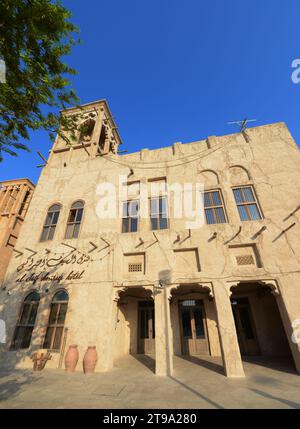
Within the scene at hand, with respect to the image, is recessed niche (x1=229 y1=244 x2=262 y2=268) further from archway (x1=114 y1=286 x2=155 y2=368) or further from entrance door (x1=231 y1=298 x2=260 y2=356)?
archway (x1=114 y1=286 x2=155 y2=368)

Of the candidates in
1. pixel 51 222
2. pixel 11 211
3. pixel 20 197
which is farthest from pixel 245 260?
pixel 20 197

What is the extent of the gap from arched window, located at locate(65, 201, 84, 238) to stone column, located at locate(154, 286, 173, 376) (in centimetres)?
634

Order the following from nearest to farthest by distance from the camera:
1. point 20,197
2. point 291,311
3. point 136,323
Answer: point 291,311 < point 136,323 < point 20,197

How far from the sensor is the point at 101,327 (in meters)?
8.69

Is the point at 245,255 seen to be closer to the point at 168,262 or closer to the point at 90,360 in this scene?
the point at 168,262

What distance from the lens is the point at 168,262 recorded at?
369 inches

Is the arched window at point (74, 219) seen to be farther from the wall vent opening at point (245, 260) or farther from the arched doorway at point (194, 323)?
the wall vent opening at point (245, 260)

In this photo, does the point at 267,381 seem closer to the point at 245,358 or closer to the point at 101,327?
the point at 245,358

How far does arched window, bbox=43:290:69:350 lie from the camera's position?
9.16 metres

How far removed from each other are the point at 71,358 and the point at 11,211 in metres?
21.3

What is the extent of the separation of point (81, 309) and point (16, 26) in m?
11.0

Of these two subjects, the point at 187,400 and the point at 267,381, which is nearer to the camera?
the point at 187,400
